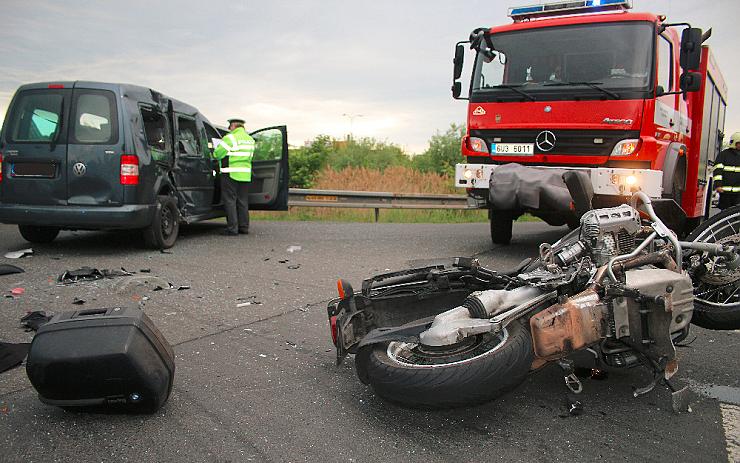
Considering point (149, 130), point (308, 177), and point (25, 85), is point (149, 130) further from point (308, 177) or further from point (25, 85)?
point (308, 177)

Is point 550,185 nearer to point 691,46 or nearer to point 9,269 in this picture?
point 691,46

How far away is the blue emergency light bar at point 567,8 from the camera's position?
7411 mm

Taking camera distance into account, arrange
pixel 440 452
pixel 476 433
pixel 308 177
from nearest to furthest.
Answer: pixel 440 452, pixel 476 433, pixel 308 177

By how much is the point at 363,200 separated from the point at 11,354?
10.1 m

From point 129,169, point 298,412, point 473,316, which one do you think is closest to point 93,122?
point 129,169

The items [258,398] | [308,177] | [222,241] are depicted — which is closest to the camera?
[258,398]

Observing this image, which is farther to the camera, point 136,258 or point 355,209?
point 355,209

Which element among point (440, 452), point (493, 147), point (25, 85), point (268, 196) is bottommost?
point (440, 452)

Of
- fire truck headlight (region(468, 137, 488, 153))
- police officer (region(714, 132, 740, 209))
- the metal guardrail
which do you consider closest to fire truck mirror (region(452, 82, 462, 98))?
fire truck headlight (region(468, 137, 488, 153))

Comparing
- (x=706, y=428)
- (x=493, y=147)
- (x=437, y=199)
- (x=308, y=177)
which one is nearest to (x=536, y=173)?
(x=493, y=147)

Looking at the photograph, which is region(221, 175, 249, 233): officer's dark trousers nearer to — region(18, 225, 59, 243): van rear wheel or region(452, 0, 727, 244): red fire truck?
region(18, 225, 59, 243): van rear wheel

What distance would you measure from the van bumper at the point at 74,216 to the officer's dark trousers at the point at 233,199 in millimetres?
2333

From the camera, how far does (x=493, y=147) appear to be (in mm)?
7570

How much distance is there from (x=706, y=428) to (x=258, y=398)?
2.15m
